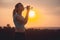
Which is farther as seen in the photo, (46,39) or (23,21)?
(46,39)

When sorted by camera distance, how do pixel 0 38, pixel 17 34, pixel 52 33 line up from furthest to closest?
pixel 52 33, pixel 0 38, pixel 17 34

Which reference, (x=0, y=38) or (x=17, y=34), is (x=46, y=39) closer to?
(x=0, y=38)

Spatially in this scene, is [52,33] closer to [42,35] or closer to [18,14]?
[42,35]

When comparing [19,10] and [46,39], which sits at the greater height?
[19,10]

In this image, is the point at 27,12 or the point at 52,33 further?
the point at 52,33

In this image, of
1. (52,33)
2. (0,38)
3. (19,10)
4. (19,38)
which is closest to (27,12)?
(19,10)

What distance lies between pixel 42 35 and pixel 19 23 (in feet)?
28.2

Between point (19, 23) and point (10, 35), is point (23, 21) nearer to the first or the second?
point (19, 23)

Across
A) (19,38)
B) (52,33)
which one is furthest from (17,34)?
(52,33)

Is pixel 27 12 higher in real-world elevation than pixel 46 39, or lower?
higher

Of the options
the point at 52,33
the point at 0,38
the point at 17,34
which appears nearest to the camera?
the point at 17,34

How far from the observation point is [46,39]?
14852 millimetres

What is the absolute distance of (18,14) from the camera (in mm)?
6941

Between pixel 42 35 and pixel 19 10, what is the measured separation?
8538 mm
